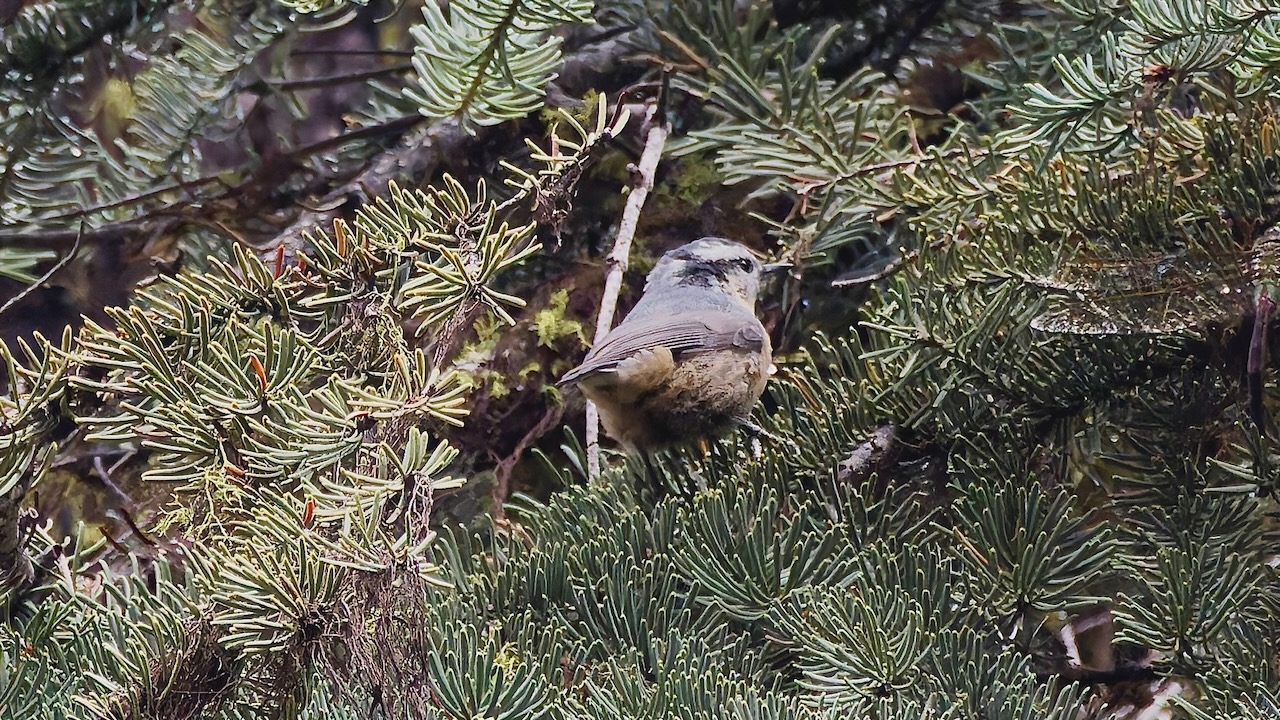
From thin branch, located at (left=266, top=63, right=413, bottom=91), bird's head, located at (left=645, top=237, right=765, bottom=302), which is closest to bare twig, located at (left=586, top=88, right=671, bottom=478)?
bird's head, located at (left=645, top=237, right=765, bottom=302)

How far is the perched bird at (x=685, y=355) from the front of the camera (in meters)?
1.49

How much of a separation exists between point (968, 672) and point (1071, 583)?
0.13 m

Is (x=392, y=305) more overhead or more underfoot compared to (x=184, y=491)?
more overhead

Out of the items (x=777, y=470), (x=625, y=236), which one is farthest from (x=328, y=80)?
(x=777, y=470)

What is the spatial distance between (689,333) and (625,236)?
0.99 feet

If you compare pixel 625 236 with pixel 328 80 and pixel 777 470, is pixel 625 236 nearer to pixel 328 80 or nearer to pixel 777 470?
pixel 777 470

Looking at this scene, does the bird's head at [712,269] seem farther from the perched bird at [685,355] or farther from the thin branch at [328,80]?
the thin branch at [328,80]

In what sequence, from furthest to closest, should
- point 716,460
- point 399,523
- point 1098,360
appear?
point 716,460 < point 1098,360 < point 399,523

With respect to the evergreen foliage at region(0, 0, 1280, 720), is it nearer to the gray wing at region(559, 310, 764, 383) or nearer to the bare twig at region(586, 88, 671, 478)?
the bare twig at region(586, 88, 671, 478)

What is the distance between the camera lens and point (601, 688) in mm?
785

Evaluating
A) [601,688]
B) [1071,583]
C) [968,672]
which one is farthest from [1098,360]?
[601,688]

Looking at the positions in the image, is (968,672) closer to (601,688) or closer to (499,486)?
(601,688)

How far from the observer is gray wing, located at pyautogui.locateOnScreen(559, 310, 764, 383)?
1.50 metres

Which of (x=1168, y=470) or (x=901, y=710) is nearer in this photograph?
(x=901, y=710)
